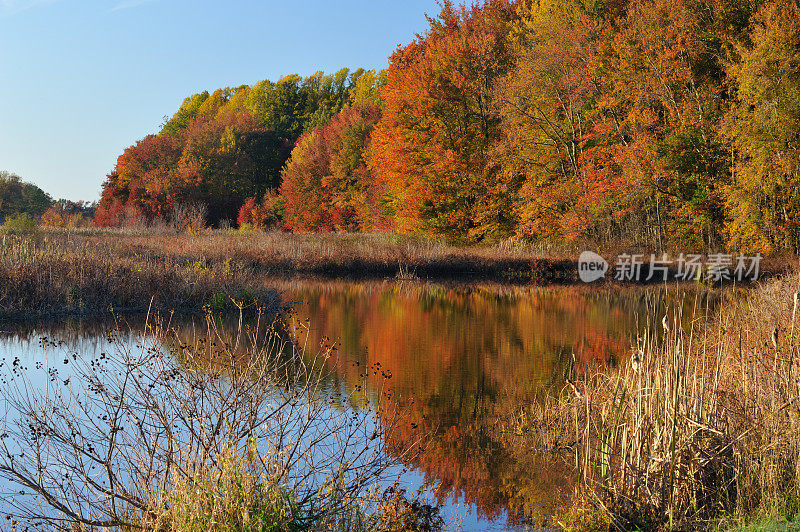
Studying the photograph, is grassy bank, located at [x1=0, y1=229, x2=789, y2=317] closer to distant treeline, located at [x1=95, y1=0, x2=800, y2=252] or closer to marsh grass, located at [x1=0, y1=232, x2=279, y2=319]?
marsh grass, located at [x1=0, y1=232, x2=279, y2=319]

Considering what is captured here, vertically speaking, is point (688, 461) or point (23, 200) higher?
point (23, 200)

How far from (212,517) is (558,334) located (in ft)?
36.1

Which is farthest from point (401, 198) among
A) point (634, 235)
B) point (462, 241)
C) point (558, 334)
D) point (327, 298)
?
point (558, 334)

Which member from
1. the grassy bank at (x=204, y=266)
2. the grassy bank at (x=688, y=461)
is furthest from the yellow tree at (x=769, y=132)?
the grassy bank at (x=688, y=461)

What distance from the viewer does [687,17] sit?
963 inches

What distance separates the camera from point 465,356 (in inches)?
448

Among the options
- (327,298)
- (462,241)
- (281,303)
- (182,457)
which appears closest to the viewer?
(182,457)

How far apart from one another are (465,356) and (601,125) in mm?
16234

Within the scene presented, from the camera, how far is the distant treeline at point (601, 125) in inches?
902

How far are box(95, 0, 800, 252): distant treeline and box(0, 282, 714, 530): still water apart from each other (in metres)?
5.70

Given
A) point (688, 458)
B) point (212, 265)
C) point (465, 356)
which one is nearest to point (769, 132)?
point (465, 356)

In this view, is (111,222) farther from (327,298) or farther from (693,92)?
(693,92)

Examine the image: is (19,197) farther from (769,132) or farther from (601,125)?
(769,132)

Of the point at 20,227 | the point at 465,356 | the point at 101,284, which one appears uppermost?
the point at 20,227
